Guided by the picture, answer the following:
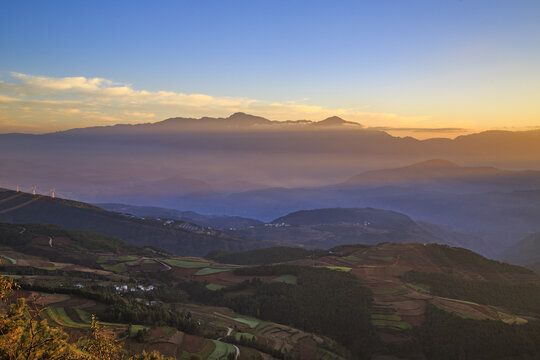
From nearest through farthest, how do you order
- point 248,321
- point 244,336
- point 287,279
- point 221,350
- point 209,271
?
point 221,350, point 244,336, point 248,321, point 287,279, point 209,271

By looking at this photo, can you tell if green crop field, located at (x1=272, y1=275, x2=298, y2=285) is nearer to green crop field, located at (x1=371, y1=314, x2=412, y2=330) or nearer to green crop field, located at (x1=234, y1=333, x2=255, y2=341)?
green crop field, located at (x1=371, y1=314, x2=412, y2=330)

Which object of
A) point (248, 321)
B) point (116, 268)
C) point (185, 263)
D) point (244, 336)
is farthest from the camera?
point (185, 263)

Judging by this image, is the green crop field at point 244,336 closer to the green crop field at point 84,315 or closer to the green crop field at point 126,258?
the green crop field at point 84,315

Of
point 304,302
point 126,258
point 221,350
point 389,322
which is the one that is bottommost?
point 126,258

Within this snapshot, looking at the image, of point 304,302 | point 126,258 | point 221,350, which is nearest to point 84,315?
Answer: point 221,350

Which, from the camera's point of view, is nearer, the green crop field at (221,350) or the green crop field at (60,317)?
the green crop field at (60,317)

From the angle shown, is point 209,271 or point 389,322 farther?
point 209,271

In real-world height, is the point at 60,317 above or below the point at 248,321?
above

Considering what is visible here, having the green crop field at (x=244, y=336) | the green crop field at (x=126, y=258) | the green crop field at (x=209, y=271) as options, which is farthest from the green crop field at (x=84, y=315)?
the green crop field at (x=126, y=258)

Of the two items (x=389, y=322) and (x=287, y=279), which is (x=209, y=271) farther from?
(x=389, y=322)
